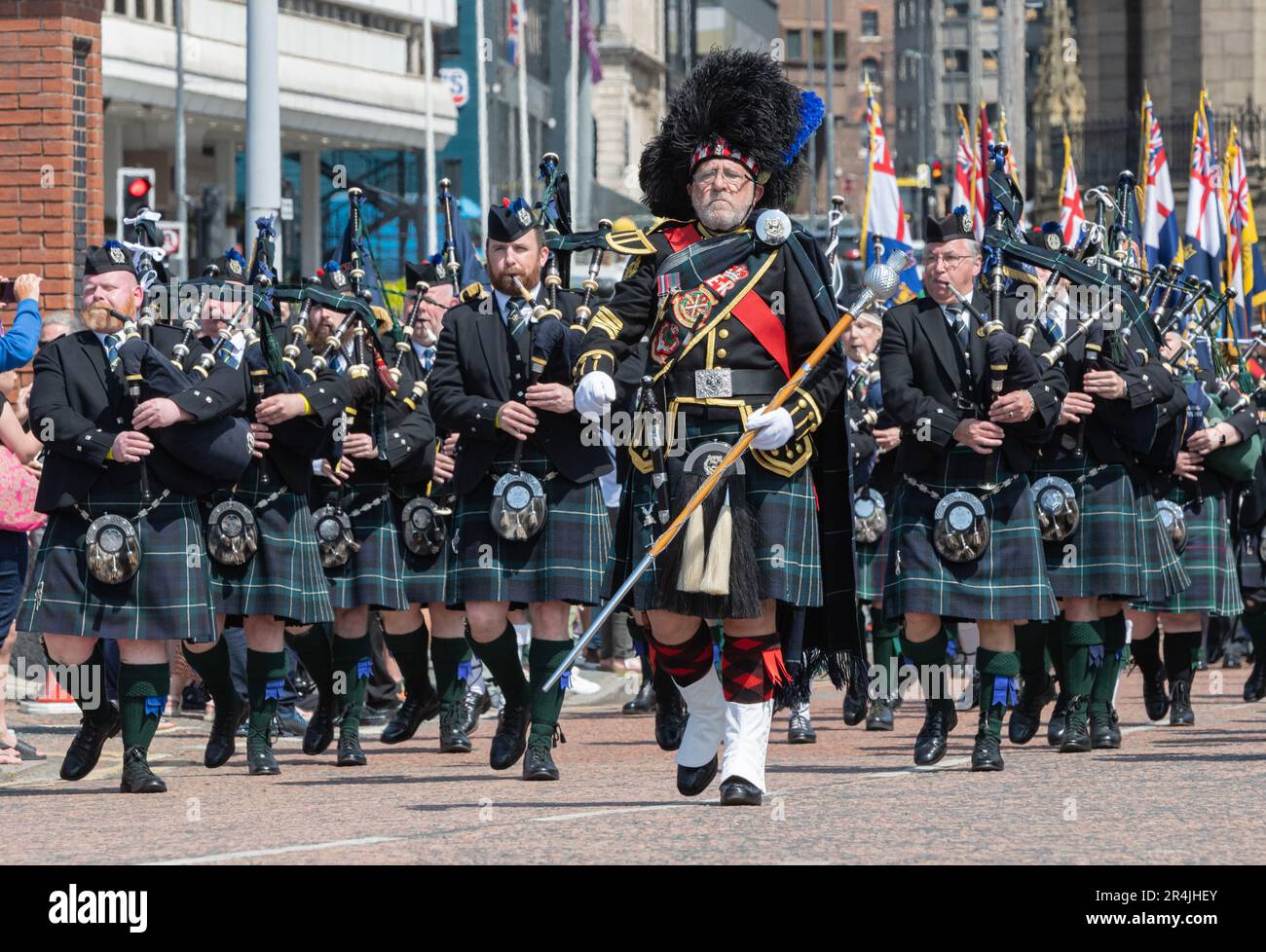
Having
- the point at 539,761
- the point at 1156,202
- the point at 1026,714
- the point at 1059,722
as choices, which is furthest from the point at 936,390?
the point at 1156,202

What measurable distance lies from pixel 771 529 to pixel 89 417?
2.56 meters

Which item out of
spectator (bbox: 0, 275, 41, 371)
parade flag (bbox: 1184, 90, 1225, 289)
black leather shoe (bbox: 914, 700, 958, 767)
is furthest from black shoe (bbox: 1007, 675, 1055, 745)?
parade flag (bbox: 1184, 90, 1225, 289)

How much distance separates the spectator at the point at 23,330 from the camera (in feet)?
32.3

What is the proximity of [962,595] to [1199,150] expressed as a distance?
1456cm

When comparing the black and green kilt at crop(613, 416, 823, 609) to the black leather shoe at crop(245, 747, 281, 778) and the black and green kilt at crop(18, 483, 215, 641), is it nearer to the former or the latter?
the black and green kilt at crop(18, 483, 215, 641)

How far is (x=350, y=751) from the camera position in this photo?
10.8 metres

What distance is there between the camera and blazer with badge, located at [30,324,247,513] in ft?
30.8

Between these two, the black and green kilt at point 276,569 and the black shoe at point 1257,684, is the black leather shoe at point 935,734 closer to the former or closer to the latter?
the black and green kilt at point 276,569

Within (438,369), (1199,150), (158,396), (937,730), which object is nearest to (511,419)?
(438,369)

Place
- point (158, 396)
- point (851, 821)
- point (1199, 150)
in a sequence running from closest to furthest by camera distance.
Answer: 1. point (851, 821)
2. point (158, 396)
3. point (1199, 150)

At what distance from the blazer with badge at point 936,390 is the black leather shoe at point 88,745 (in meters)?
3.01

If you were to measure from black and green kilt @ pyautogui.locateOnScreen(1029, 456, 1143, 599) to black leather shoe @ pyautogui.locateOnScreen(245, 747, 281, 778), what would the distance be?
3051 millimetres

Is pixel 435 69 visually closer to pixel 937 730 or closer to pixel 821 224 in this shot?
pixel 821 224
